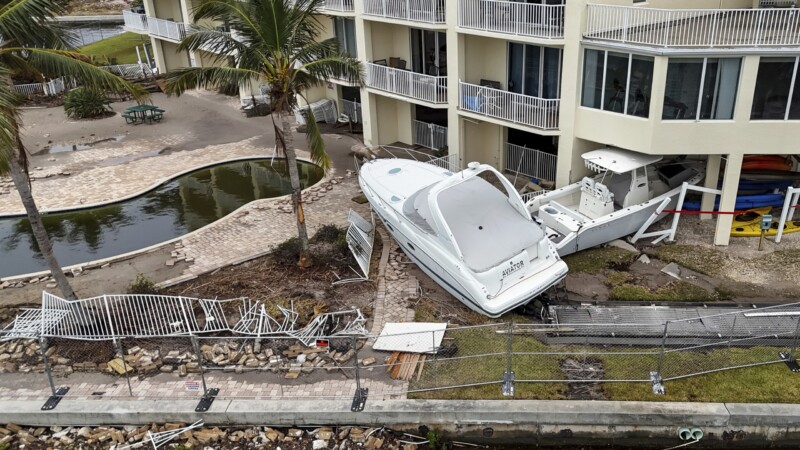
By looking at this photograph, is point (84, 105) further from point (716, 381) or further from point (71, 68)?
point (716, 381)

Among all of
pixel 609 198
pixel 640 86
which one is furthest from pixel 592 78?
pixel 609 198

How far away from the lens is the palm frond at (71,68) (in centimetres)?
1233

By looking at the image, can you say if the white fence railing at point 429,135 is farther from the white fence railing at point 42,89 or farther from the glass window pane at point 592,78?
the white fence railing at point 42,89

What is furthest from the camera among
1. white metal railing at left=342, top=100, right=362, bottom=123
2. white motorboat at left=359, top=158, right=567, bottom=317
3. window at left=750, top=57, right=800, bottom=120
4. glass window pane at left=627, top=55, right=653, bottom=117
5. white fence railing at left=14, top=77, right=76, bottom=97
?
white fence railing at left=14, top=77, right=76, bottom=97

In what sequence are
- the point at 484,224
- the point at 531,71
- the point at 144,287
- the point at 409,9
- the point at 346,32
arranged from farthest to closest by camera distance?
the point at 346,32, the point at 409,9, the point at 531,71, the point at 144,287, the point at 484,224

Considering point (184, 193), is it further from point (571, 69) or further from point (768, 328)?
point (768, 328)

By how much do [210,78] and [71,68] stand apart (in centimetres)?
294

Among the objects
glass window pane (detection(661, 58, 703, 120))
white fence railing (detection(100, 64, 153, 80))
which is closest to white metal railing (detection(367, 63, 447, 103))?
glass window pane (detection(661, 58, 703, 120))

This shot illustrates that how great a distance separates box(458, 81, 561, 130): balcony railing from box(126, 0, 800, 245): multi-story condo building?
0.10ft

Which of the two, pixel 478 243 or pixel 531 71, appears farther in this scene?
pixel 531 71

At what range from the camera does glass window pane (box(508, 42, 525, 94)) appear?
19.7 m

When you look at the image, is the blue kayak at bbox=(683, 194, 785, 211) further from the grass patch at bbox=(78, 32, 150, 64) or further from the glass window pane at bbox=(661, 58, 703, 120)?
the grass patch at bbox=(78, 32, 150, 64)

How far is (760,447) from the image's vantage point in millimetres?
11609

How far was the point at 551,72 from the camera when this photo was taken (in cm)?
1891
